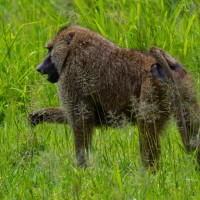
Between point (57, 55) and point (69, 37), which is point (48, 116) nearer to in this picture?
point (57, 55)

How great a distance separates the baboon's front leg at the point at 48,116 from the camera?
6.55 metres

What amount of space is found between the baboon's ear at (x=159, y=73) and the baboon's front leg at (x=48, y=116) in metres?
1.07

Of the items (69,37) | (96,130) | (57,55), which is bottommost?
(96,130)

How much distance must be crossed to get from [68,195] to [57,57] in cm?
151

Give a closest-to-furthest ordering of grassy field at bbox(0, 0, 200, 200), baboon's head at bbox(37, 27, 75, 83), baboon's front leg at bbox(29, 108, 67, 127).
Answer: grassy field at bbox(0, 0, 200, 200)
baboon's head at bbox(37, 27, 75, 83)
baboon's front leg at bbox(29, 108, 67, 127)

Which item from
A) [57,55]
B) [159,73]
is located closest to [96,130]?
[57,55]

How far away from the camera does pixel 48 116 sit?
6.58m

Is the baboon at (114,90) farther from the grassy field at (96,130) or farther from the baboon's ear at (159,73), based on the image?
the grassy field at (96,130)

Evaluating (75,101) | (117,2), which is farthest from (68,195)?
(117,2)

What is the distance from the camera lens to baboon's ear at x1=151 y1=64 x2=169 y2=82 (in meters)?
5.60

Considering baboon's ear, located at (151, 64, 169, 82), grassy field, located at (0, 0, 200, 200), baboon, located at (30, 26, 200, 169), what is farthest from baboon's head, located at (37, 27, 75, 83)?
baboon's ear, located at (151, 64, 169, 82)

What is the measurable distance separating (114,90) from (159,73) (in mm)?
527

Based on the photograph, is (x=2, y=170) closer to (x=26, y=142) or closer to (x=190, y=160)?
(x=26, y=142)

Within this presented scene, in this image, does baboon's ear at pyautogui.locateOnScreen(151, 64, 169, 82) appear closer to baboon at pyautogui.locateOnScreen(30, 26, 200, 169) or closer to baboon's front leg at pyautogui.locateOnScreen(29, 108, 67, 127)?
baboon at pyautogui.locateOnScreen(30, 26, 200, 169)
